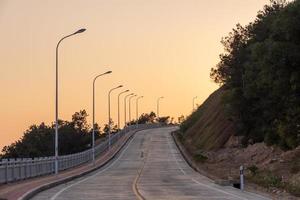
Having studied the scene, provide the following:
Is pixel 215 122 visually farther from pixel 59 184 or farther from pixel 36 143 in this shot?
pixel 59 184

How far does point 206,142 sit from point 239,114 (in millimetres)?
27198

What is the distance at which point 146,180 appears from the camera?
4119 cm

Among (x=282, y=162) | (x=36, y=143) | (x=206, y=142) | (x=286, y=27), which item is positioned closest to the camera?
(x=286, y=27)

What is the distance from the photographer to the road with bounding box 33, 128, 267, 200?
90.7 ft

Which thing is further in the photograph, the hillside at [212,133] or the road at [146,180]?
the hillside at [212,133]

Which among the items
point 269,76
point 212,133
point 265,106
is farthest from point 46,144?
point 269,76

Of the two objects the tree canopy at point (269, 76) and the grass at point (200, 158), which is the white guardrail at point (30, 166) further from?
the tree canopy at point (269, 76)

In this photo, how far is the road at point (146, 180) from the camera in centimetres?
2764

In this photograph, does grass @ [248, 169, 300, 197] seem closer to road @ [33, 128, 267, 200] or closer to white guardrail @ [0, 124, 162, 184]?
road @ [33, 128, 267, 200]

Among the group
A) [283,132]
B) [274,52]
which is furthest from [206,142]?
[274,52]

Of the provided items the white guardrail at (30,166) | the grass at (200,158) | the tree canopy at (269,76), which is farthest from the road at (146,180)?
the tree canopy at (269,76)

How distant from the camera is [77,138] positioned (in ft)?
444

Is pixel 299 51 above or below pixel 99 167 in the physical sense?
above

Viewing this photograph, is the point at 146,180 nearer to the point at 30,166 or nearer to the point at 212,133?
the point at 30,166
